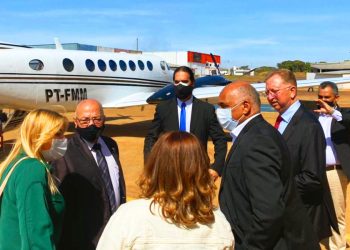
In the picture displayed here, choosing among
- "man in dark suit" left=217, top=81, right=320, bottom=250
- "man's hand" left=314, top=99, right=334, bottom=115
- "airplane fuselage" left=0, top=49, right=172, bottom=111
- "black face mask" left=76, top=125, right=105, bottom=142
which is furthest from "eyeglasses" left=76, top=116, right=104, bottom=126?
"airplane fuselage" left=0, top=49, right=172, bottom=111

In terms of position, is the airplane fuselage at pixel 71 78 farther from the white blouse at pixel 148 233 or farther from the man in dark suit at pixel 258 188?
the white blouse at pixel 148 233

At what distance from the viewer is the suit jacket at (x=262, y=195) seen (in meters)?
2.49

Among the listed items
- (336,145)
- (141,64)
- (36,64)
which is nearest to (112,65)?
(141,64)

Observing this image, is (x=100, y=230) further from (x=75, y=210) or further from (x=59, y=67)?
(x=59, y=67)

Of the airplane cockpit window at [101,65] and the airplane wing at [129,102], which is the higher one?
the airplane cockpit window at [101,65]

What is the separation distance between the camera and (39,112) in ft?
8.79

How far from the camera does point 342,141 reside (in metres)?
4.61

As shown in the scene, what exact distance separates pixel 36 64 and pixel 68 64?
1205 millimetres

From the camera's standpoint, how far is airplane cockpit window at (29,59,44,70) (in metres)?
12.8

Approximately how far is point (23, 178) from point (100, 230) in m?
0.99

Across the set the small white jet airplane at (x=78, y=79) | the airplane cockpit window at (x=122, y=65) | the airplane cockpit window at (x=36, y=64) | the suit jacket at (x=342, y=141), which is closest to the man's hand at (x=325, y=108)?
the suit jacket at (x=342, y=141)

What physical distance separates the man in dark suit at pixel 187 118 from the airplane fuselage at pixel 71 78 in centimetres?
580

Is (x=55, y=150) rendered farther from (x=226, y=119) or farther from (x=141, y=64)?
(x=141, y=64)

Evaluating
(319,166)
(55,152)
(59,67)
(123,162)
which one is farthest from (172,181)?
(59,67)
